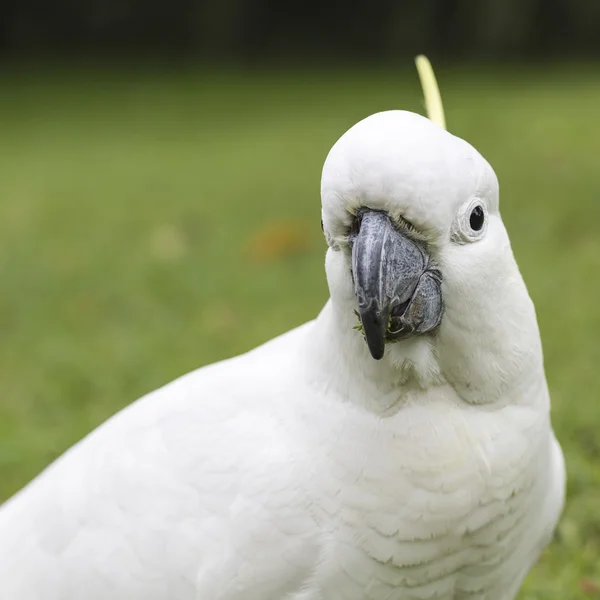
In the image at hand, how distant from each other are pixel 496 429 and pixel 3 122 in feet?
32.7

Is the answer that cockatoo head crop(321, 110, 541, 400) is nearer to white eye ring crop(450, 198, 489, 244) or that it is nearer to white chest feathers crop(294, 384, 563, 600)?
white eye ring crop(450, 198, 489, 244)

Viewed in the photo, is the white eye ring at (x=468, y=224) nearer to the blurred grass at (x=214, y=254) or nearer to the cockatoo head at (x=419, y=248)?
the cockatoo head at (x=419, y=248)

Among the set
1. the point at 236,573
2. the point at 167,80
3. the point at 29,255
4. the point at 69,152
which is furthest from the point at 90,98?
the point at 236,573

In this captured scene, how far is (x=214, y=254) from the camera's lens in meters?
5.73

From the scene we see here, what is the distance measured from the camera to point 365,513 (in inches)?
72.9

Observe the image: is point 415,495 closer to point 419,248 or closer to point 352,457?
point 352,457

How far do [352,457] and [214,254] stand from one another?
13.0 feet

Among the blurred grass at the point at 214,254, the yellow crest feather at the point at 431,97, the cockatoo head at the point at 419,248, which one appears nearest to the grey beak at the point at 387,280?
the cockatoo head at the point at 419,248

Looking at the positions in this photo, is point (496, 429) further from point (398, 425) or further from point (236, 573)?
point (236, 573)

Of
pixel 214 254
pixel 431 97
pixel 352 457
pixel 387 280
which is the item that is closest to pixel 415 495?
pixel 352 457

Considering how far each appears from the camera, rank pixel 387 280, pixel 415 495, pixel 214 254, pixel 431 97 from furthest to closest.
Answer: pixel 214 254 < pixel 431 97 < pixel 415 495 < pixel 387 280

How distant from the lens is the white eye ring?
5.39 ft

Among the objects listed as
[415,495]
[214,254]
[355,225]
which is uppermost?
[214,254]

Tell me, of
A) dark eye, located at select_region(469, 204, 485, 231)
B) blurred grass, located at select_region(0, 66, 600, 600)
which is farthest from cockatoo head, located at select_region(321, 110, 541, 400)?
blurred grass, located at select_region(0, 66, 600, 600)
